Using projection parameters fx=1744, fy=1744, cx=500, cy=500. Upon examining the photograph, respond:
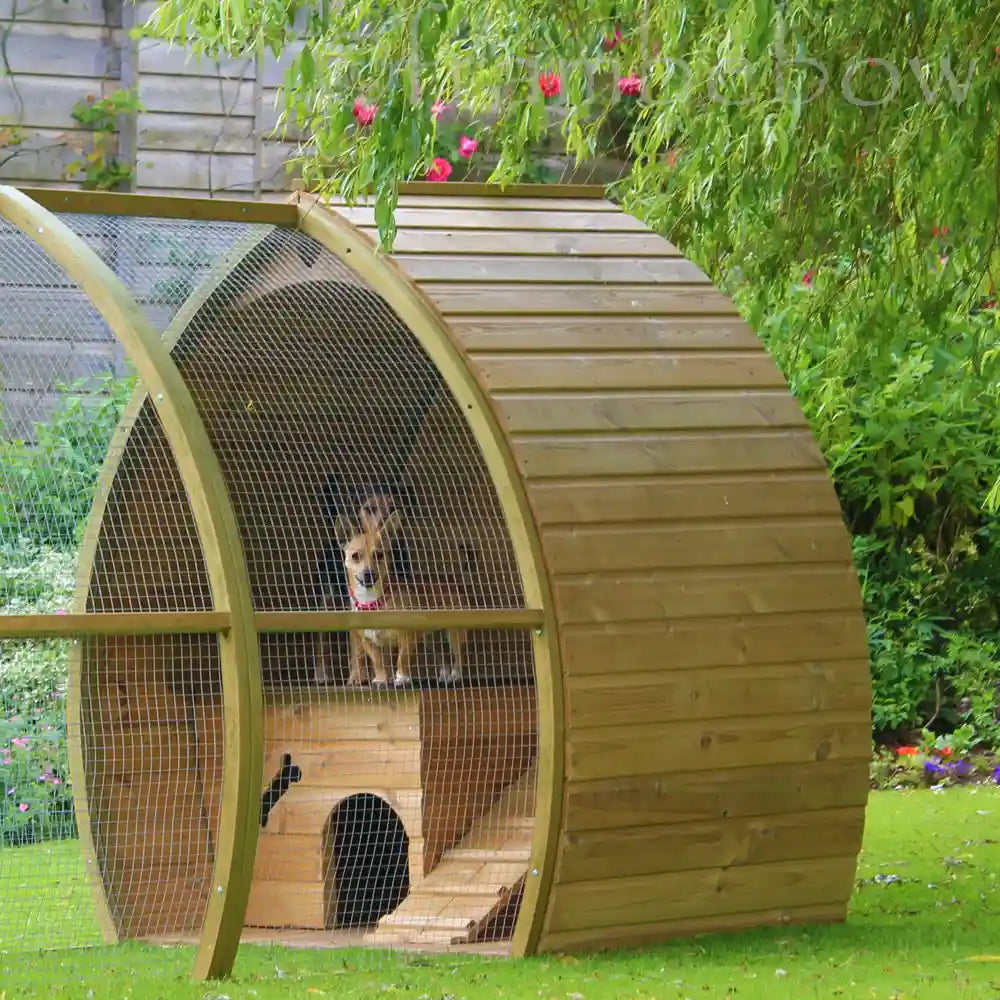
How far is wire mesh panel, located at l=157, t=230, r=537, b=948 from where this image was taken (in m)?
6.48

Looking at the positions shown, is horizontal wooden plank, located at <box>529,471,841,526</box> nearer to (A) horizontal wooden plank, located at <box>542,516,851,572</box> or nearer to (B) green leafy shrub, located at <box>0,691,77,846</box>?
(A) horizontal wooden plank, located at <box>542,516,851,572</box>

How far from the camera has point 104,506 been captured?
6707 mm

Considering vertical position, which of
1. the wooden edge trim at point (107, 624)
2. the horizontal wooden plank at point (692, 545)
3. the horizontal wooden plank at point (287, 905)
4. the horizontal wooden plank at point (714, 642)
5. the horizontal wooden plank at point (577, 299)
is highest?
the horizontal wooden plank at point (577, 299)

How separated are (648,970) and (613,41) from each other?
4142 millimetres

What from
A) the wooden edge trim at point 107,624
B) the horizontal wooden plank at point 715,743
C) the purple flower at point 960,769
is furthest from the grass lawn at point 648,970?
the purple flower at point 960,769

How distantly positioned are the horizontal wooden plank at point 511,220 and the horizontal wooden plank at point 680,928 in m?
2.35

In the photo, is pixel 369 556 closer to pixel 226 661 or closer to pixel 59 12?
pixel 226 661

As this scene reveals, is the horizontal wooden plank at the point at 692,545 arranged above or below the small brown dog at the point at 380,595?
above

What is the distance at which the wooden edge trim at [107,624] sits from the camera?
4.80 metres

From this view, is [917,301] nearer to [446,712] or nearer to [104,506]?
[446,712]

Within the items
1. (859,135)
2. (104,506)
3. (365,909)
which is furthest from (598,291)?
(365,909)

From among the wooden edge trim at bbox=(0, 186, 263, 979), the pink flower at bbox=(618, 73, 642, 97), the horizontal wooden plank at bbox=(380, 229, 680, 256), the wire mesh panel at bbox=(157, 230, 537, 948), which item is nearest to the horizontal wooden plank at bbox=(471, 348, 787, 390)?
the horizontal wooden plank at bbox=(380, 229, 680, 256)

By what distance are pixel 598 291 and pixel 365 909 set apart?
261cm

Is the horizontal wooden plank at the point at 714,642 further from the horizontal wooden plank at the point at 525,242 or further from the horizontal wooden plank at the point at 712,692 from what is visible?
the horizontal wooden plank at the point at 525,242
